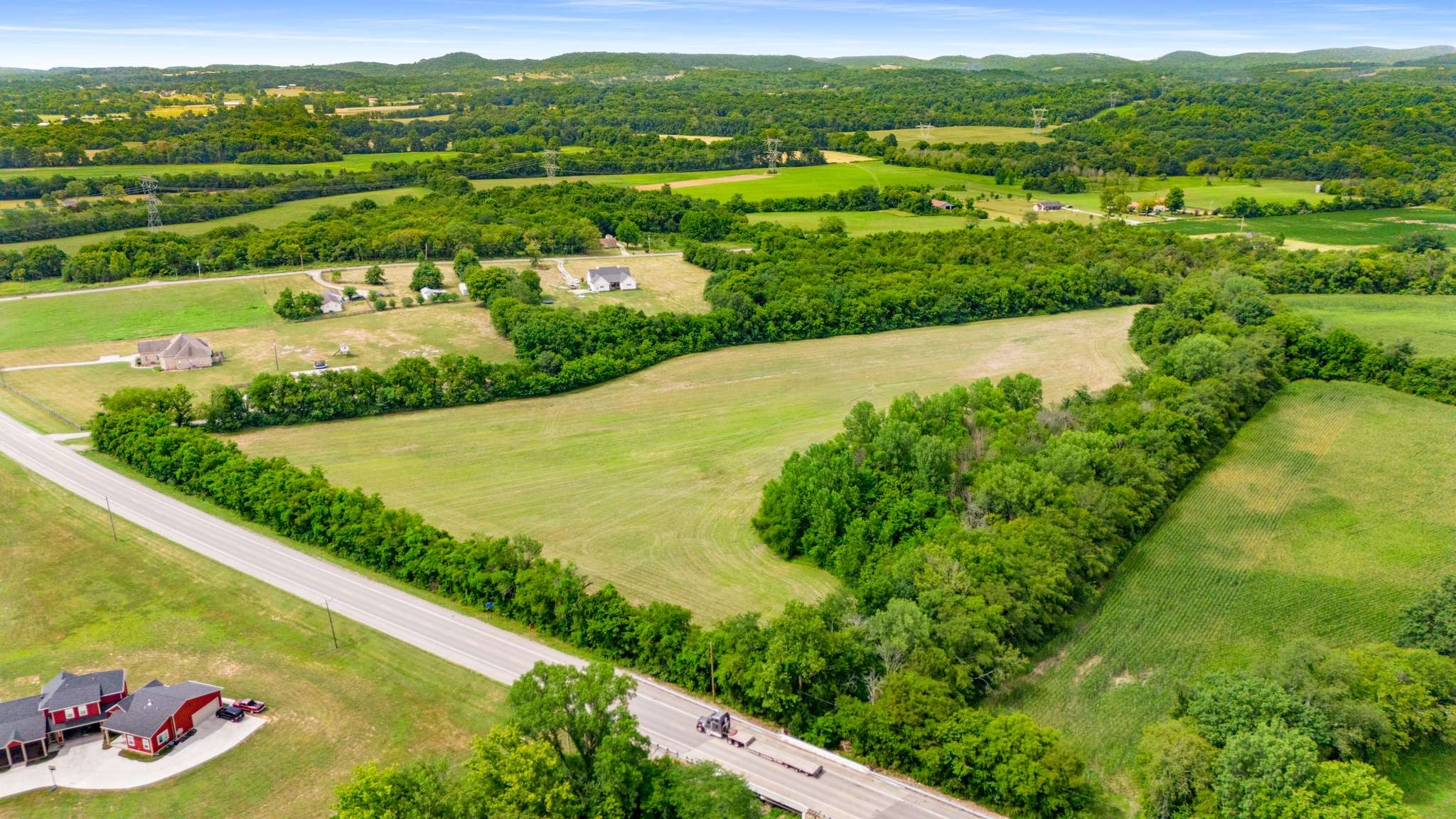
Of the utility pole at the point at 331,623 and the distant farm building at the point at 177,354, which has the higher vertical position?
the distant farm building at the point at 177,354

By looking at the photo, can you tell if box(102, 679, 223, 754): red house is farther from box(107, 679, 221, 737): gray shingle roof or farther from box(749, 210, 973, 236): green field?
box(749, 210, 973, 236): green field

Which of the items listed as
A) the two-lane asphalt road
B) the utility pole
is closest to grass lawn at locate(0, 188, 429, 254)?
the two-lane asphalt road

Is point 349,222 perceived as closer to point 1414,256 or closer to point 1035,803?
point 1035,803

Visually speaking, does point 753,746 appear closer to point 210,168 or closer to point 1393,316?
point 1393,316

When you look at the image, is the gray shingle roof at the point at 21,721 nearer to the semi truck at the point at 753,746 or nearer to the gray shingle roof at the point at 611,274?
the semi truck at the point at 753,746

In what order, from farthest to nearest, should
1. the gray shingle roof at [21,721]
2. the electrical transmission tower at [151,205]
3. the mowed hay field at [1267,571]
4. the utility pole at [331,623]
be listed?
the electrical transmission tower at [151,205]
the utility pole at [331,623]
the mowed hay field at [1267,571]
the gray shingle roof at [21,721]

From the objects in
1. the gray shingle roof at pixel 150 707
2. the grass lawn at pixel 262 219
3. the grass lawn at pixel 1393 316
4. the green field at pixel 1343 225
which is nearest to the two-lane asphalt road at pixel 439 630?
the gray shingle roof at pixel 150 707
